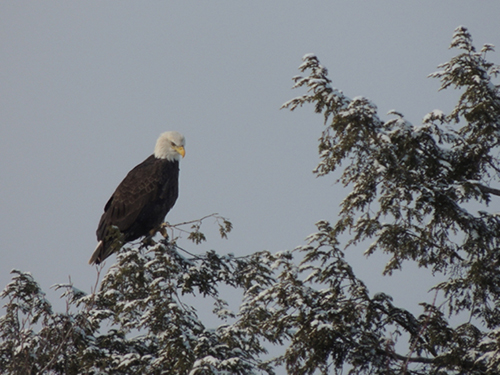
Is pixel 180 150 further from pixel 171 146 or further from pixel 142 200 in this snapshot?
pixel 142 200

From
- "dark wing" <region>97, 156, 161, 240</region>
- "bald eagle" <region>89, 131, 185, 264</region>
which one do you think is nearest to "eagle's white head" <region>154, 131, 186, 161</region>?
"bald eagle" <region>89, 131, 185, 264</region>

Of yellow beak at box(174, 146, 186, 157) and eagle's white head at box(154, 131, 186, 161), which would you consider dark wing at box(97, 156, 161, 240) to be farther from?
yellow beak at box(174, 146, 186, 157)

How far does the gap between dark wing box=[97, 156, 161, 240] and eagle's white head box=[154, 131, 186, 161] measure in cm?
20

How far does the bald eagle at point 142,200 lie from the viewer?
9336 mm

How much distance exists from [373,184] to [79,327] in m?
3.09

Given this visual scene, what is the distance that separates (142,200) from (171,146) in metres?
1.08

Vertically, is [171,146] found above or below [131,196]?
above

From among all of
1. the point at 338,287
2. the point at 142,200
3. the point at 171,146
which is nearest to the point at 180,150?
the point at 171,146

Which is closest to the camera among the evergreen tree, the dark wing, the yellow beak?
the evergreen tree

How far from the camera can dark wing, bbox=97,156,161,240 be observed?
367 inches

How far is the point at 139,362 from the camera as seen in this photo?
5578 mm

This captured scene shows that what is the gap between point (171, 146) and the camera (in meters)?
9.91

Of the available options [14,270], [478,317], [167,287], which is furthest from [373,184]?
[14,270]

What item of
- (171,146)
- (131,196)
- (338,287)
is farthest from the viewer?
(171,146)
